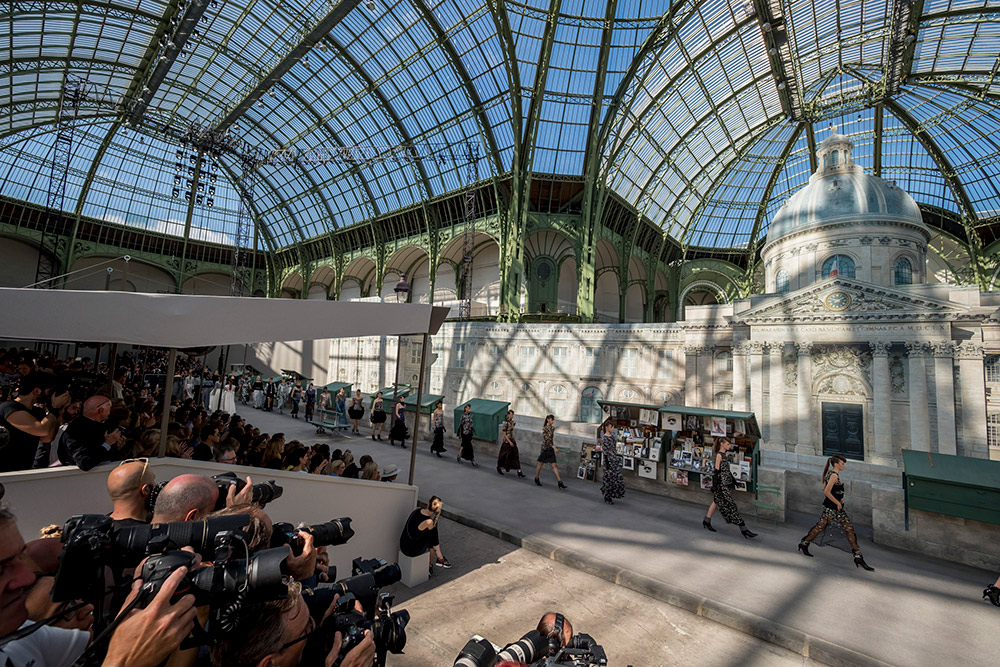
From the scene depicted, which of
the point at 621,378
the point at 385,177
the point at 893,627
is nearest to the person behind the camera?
the point at 893,627

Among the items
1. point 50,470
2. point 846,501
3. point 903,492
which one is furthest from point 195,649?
point 846,501

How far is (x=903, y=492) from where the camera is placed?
795 centimetres

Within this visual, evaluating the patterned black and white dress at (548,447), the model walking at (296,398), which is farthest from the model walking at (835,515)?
the model walking at (296,398)

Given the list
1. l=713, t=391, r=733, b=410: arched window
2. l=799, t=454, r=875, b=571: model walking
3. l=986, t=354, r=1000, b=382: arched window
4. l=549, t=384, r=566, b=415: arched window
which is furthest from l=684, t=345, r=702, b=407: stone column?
l=799, t=454, r=875, b=571: model walking

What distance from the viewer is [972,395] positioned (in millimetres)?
17188

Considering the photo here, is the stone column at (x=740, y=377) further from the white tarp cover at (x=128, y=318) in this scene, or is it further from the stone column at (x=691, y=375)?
the white tarp cover at (x=128, y=318)

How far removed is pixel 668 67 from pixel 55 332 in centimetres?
3469

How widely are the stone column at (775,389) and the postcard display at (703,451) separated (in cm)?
1311

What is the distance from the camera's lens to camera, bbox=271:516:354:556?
2562mm

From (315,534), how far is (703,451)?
9.34m

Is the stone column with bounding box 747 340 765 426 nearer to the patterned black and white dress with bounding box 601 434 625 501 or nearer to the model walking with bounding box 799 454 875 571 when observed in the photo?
the patterned black and white dress with bounding box 601 434 625 501

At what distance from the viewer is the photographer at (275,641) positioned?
1.94 m

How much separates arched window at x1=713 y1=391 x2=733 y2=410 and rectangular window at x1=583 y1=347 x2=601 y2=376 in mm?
6553

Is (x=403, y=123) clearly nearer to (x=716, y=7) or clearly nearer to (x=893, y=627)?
(x=716, y=7)
